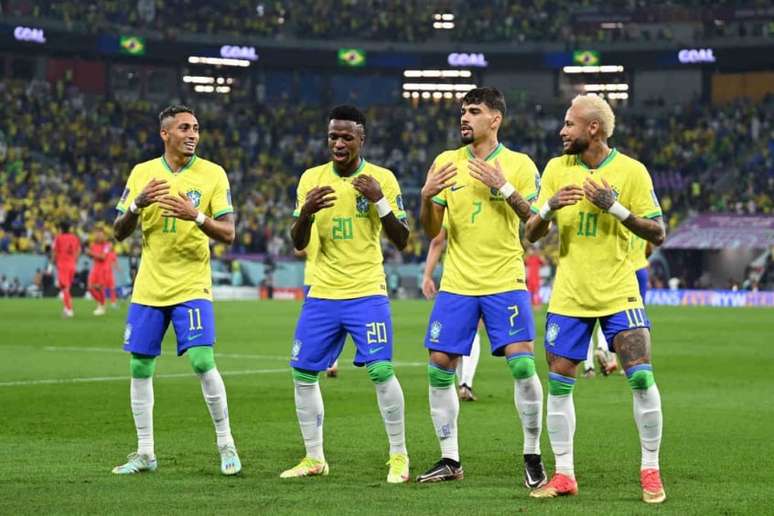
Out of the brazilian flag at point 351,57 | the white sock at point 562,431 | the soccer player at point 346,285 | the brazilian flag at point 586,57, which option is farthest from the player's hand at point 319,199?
the brazilian flag at point 351,57

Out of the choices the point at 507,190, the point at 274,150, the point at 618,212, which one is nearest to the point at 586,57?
the point at 274,150

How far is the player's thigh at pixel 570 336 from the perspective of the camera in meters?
9.20

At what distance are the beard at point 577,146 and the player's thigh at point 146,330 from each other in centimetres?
331

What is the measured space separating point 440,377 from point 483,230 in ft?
3.69

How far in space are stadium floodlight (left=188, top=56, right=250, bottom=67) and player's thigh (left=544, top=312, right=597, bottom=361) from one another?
6205 cm

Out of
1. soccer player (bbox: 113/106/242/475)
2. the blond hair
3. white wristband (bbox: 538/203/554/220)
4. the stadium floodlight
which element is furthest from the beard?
the stadium floodlight

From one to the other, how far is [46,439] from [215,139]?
→ 2108 inches

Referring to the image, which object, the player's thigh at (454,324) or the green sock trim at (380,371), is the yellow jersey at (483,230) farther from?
the green sock trim at (380,371)

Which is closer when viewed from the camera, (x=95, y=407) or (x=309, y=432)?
(x=309, y=432)

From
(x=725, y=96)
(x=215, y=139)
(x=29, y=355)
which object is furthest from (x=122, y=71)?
(x=29, y=355)

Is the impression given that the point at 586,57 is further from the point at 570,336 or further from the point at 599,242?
the point at 570,336

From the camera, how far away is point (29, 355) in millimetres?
22016

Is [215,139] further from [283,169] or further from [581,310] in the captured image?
[581,310]

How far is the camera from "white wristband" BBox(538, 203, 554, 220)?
9109mm
